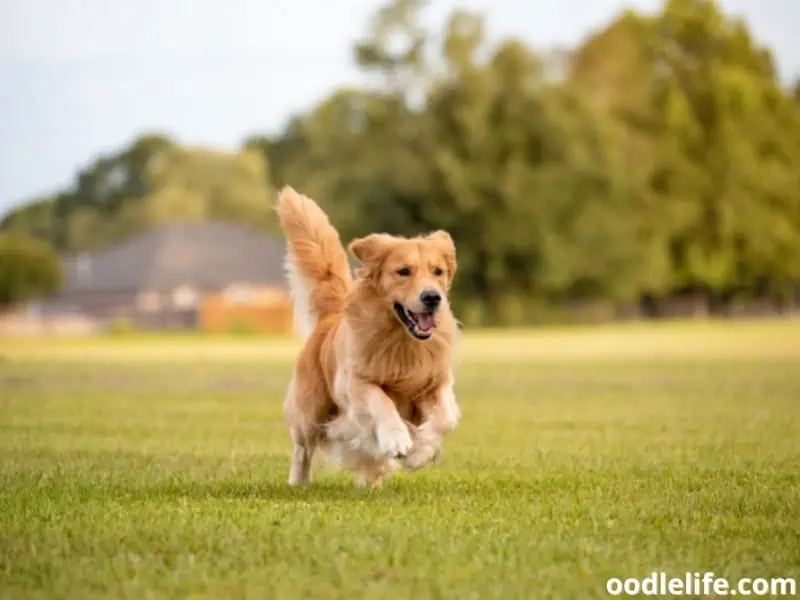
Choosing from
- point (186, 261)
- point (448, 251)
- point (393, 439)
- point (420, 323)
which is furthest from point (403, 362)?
point (186, 261)

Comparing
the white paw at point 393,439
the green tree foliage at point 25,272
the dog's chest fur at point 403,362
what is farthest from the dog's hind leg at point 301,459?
the green tree foliage at point 25,272

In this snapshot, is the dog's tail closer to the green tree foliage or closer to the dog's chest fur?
the dog's chest fur

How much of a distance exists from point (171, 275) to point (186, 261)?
1369 millimetres

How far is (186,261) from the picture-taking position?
77125mm

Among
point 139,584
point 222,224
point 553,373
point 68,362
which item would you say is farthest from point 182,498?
point 222,224

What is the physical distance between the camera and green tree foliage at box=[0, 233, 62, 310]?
79.6m

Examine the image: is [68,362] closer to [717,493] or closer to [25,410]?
[25,410]

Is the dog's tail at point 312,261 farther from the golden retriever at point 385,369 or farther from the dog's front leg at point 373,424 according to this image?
the dog's front leg at point 373,424

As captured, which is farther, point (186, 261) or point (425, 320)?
point (186, 261)

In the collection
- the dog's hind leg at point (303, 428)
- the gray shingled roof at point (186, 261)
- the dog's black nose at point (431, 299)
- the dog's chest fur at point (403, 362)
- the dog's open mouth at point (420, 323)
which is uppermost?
the gray shingled roof at point (186, 261)

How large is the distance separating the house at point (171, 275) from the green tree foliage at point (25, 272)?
3.49ft

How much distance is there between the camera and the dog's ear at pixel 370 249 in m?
8.39

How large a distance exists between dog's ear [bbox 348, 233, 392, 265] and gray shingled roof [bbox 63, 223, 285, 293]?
67.7 meters

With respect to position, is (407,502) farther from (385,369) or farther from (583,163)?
(583,163)
